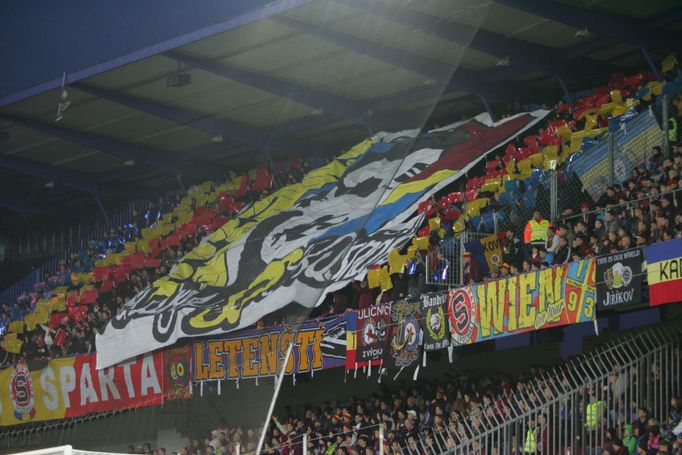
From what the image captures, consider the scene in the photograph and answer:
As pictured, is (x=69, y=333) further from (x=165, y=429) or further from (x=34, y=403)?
(x=165, y=429)

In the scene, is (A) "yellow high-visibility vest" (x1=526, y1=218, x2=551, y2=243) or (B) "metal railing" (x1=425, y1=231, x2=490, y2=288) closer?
(A) "yellow high-visibility vest" (x1=526, y1=218, x2=551, y2=243)

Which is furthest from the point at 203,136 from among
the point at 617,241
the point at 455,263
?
the point at 455,263

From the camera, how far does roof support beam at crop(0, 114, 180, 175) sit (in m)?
Answer: 2.60

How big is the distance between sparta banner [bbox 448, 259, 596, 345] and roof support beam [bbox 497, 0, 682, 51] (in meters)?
4.12

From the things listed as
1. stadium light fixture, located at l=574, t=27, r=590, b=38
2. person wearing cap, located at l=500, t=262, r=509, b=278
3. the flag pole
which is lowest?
the flag pole

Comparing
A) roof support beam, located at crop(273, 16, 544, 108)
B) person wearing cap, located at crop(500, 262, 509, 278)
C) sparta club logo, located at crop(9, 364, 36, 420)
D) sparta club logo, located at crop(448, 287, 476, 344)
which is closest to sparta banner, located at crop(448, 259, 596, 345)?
sparta club logo, located at crop(448, 287, 476, 344)

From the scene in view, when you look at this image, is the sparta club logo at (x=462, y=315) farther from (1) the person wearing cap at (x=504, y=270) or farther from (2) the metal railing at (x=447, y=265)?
(1) the person wearing cap at (x=504, y=270)

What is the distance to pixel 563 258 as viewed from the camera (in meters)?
12.8

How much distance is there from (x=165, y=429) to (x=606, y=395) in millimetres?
10976

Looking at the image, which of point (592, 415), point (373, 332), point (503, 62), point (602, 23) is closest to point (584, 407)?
point (592, 415)

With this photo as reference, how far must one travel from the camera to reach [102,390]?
2004mm

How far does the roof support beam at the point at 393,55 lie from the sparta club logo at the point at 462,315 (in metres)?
11.5

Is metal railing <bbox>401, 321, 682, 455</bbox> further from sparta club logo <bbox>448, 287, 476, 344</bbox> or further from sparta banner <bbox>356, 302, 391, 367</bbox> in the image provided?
sparta banner <bbox>356, 302, 391, 367</bbox>

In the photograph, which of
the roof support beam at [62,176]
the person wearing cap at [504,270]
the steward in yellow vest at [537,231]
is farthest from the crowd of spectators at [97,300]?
the steward in yellow vest at [537,231]
